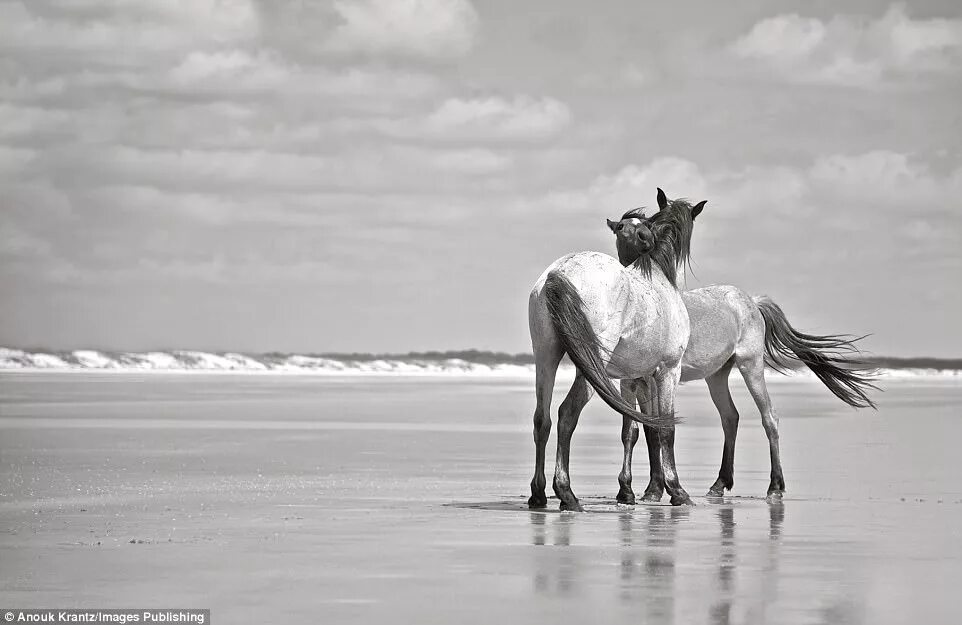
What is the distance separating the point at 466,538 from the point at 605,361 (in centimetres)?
255

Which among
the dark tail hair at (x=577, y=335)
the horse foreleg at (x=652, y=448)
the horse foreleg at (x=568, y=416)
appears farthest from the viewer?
the horse foreleg at (x=652, y=448)

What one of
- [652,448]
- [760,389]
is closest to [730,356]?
[760,389]

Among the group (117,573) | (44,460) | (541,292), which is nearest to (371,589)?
(117,573)

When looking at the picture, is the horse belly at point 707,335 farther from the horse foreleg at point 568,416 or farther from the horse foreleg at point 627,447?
the horse foreleg at point 568,416

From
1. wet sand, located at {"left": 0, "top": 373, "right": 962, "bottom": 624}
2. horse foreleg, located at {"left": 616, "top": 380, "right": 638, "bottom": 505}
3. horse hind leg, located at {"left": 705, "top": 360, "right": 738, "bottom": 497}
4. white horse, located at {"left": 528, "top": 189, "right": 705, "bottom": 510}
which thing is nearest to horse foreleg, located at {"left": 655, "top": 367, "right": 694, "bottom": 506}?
white horse, located at {"left": 528, "top": 189, "right": 705, "bottom": 510}

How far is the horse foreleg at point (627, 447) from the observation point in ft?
37.2

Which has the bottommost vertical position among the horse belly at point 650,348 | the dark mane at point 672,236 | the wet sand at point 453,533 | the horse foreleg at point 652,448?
the wet sand at point 453,533

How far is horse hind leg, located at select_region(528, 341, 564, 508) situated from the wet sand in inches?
17.1

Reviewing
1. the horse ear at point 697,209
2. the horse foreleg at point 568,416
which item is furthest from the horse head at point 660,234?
the horse foreleg at point 568,416

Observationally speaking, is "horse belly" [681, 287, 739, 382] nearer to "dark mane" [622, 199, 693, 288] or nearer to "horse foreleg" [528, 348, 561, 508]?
"dark mane" [622, 199, 693, 288]

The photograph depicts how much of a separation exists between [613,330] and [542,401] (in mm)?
814

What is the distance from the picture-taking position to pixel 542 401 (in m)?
10.6

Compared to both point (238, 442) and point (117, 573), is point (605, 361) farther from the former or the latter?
point (238, 442)

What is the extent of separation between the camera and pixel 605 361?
35.9 ft
